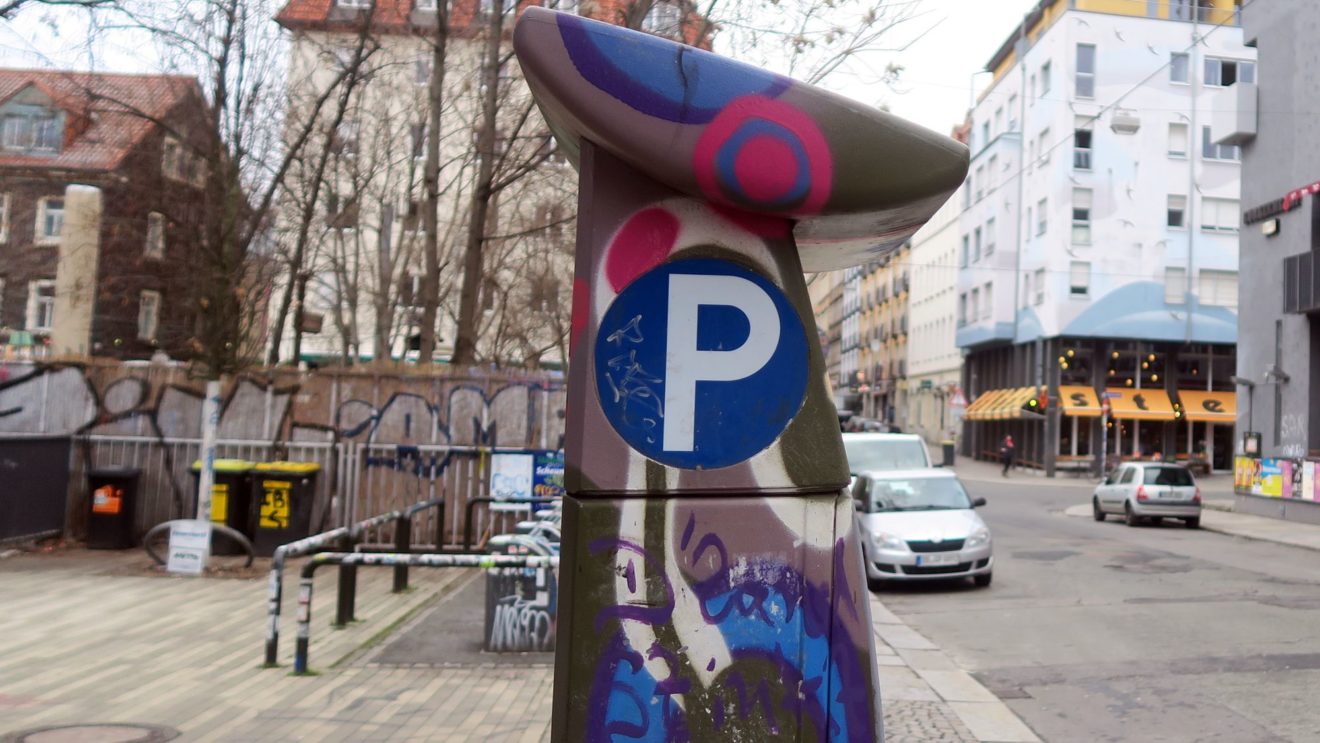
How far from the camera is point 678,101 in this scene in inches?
106

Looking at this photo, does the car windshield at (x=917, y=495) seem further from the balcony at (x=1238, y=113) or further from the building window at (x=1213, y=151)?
the building window at (x=1213, y=151)

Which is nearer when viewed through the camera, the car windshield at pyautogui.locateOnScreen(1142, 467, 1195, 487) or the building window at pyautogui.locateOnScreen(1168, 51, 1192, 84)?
the car windshield at pyautogui.locateOnScreen(1142, 467, 1195, 487)

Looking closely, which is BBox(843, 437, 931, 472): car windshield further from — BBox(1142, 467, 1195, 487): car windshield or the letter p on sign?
the letter p on sign

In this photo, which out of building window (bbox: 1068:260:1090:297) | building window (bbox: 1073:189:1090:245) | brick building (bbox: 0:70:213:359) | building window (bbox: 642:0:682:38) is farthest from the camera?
building window (bbox: 1073:189:1090:245)

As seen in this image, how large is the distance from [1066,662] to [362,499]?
893cm

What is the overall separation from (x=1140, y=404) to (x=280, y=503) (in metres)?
39.8

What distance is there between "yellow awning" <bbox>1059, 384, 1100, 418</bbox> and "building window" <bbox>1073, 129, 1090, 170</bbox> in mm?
9039

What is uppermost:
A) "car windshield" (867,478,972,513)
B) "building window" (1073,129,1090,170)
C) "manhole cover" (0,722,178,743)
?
"building window" (1073,129,1090,170)

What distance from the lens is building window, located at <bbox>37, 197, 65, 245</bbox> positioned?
36219mm

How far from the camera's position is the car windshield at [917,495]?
46.9 feet

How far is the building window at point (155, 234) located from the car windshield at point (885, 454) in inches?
457

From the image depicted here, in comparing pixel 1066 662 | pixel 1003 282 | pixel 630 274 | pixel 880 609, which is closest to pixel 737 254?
pixel 630 274

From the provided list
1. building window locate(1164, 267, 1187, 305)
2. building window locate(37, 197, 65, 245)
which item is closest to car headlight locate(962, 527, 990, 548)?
building window locate(37, 197, 65, 245)

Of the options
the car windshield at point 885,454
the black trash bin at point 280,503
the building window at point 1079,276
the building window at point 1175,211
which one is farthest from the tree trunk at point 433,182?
the building window at point 1175,211
